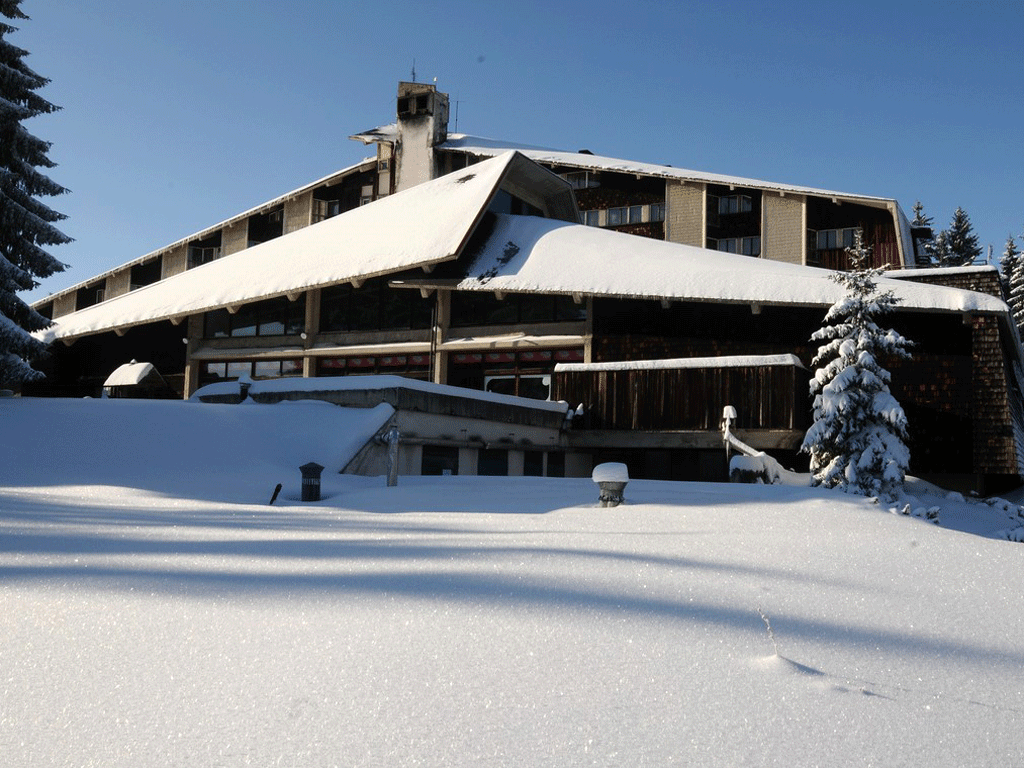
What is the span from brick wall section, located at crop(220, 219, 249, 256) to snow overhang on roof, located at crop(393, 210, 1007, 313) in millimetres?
21210

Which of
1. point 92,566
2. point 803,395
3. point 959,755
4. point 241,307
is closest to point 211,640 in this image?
point 92,566

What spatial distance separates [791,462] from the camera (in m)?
19.2

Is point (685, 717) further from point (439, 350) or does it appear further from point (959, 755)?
point (439, 350)

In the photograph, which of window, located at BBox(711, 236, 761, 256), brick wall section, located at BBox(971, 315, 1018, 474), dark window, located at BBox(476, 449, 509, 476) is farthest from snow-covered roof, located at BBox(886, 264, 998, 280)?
window, located at BBox(711, 236, 761, 256)

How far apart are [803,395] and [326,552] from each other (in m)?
14.1

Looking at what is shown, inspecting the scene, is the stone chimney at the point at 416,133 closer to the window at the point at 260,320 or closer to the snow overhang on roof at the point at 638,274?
the window at the point at 260,320

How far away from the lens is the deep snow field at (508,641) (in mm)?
3551

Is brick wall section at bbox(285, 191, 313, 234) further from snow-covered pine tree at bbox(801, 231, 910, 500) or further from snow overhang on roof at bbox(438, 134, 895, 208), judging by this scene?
snow-covered pine tree at bbox(801, 231, 910, 500)

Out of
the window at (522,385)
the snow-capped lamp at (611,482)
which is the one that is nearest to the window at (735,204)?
the window at (522,385)

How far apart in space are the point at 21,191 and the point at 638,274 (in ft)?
46.7

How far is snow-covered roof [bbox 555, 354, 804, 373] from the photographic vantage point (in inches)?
731

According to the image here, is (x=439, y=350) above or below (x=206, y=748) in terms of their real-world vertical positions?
above

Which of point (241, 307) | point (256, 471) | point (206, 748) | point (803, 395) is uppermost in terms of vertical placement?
point (241, 307)

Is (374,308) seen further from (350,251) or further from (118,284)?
(118,284)
